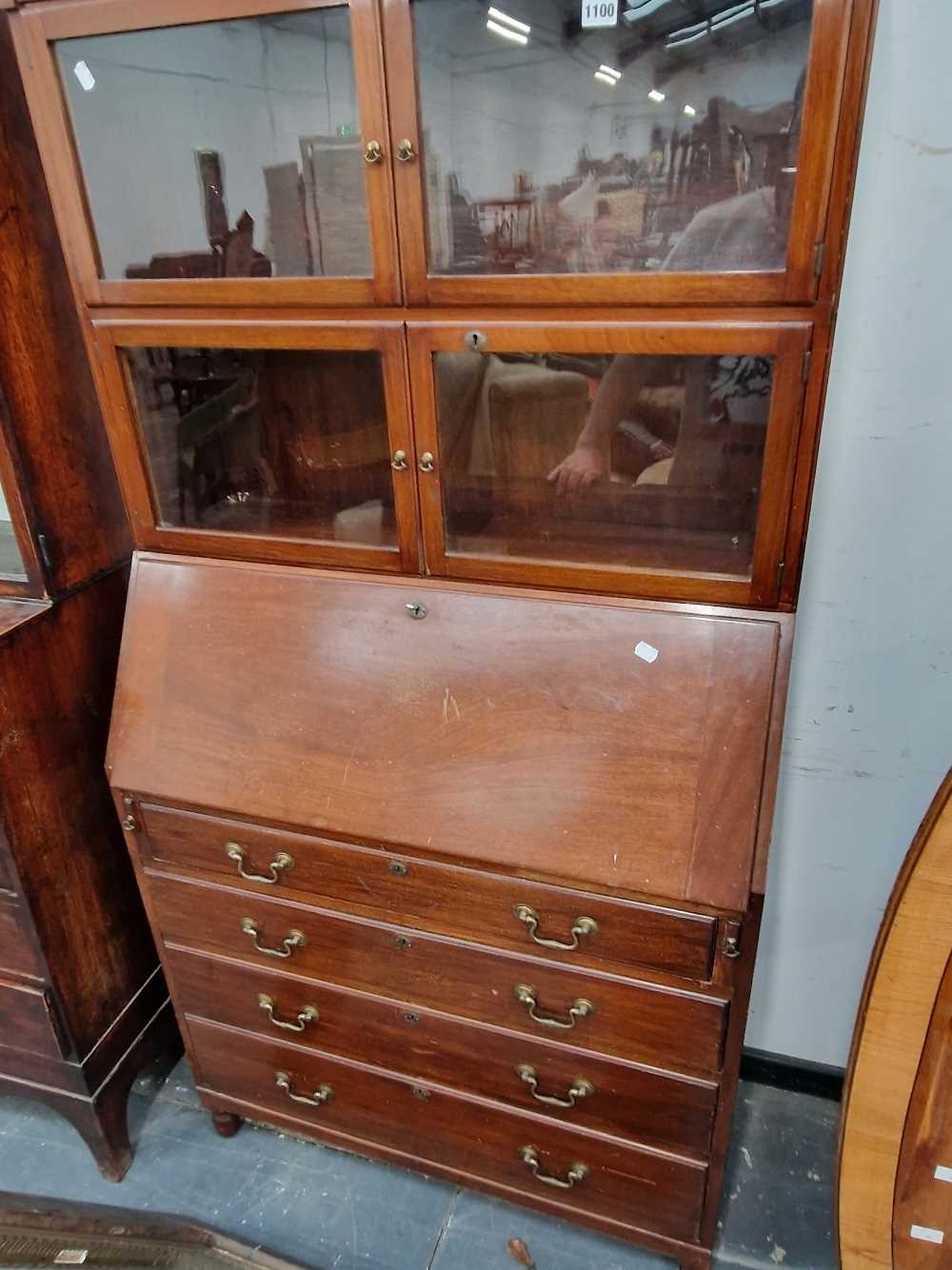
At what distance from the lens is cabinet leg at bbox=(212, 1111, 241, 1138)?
1608mm

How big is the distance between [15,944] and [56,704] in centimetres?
42

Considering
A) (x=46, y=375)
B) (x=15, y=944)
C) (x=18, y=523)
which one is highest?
(x=46, y=375)

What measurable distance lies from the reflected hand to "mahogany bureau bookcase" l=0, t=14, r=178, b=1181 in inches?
29.7

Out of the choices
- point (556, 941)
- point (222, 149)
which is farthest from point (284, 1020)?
point (222, 149)

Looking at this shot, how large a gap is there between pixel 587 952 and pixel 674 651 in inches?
16.6

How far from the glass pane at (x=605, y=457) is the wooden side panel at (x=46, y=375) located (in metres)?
0.61

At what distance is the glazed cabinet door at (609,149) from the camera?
34.4 inches

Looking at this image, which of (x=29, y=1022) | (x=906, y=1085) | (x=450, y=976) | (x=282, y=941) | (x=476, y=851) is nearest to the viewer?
(x=906, y=1085)

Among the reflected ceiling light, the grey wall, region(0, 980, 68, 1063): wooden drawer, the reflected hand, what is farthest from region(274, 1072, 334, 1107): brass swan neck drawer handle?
the reflected ceiling light

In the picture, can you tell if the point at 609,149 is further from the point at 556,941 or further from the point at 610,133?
the point at 556,941

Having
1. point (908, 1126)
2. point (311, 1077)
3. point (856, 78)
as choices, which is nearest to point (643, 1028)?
point (908, 1126)

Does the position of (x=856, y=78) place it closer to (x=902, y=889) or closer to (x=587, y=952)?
(x=902, y=889)

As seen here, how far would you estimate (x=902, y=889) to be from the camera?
0.94m

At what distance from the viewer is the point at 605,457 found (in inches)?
45.4
